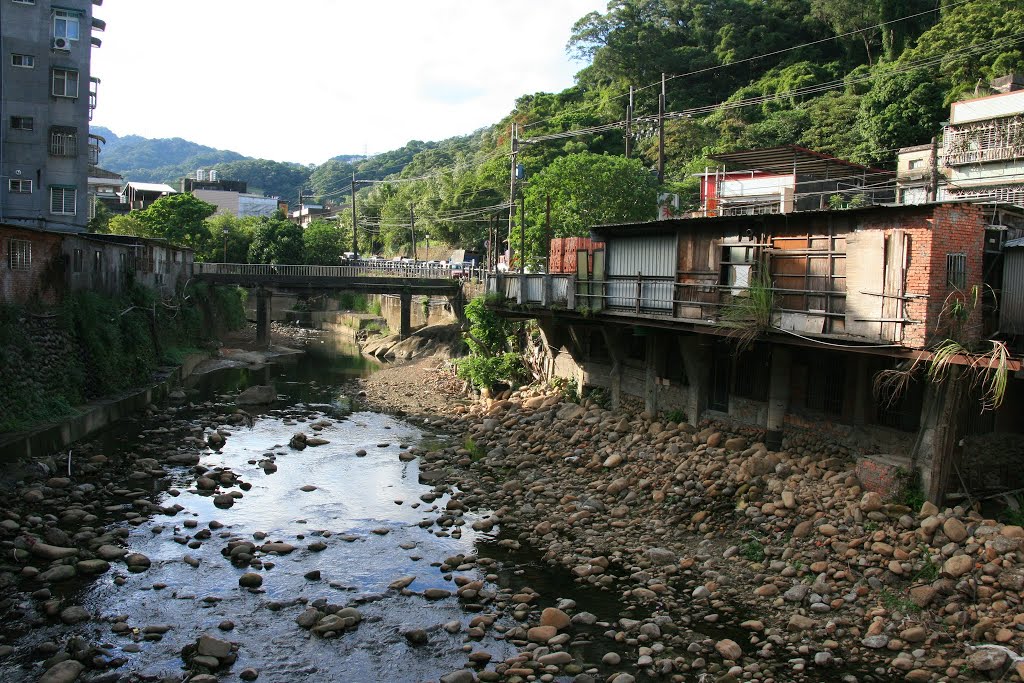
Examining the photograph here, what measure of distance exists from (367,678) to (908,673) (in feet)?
29.3

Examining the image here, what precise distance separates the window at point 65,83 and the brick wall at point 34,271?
509 inches

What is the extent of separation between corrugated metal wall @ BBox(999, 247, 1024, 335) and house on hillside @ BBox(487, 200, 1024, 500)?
0.36 feet

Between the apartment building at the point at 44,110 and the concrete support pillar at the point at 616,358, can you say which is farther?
the apartment building at the point at 44,110

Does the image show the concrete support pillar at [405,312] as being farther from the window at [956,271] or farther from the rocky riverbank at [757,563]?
the window at [956,271]

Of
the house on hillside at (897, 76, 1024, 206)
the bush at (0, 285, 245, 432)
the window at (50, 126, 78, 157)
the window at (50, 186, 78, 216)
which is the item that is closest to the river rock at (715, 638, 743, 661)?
the bush at (0, 285, 245, 432)

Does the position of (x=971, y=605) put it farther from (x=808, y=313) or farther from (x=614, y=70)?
(x=614, y=70)

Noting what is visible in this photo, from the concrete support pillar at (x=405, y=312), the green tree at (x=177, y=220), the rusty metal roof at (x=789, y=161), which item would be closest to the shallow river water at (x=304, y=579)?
the rusty metal roof at (x=789, y=161)

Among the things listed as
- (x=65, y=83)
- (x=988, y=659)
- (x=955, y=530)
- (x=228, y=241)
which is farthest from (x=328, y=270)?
(x=988, y=659)

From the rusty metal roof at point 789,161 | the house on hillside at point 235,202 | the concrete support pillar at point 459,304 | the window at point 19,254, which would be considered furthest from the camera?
the house on hillside at point 235,202

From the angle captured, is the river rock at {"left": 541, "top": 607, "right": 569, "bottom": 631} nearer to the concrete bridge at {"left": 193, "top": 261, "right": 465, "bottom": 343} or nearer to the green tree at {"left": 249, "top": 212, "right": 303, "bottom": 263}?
the concrete bridge at {"left": 193, "top": 261, "right": 465, "bottom": 343}

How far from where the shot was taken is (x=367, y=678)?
12836mm

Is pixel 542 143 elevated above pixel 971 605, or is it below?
above

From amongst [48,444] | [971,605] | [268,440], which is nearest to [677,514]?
[971,605]

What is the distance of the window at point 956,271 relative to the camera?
51.9 feet
